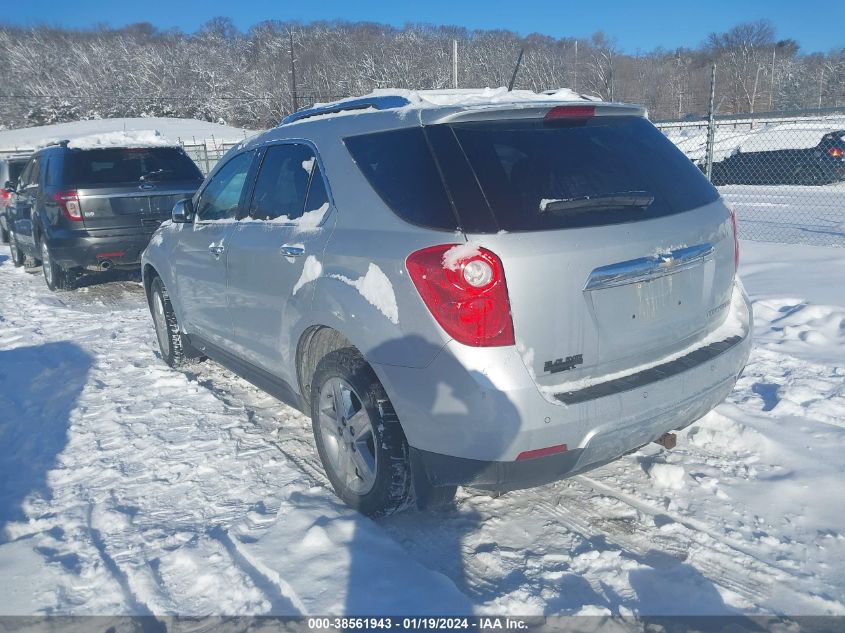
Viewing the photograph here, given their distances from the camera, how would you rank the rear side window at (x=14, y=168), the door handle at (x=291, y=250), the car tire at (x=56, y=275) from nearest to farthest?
the door handle at (x=291, y=250) < the car tire at (x=56, y=275) < the rear side window at (x=14, y=168)

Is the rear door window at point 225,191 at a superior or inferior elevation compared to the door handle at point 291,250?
superior

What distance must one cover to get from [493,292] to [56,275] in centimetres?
836

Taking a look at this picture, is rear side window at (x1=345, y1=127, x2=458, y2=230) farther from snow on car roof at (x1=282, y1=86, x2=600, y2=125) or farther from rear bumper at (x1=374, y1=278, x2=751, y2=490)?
rear bumper at (x1=374, y1=278, x2=751, y2=490)

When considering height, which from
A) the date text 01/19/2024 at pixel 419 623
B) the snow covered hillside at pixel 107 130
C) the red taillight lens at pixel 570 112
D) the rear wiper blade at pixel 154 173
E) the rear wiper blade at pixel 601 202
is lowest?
the date text 01/19/2024 at pixel 419 623

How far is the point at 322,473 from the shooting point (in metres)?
3.62

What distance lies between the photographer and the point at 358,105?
10.9ft

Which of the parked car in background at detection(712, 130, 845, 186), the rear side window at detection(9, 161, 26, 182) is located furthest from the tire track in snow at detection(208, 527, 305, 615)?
the parked car in background at detection(712, 130, 845, 186)

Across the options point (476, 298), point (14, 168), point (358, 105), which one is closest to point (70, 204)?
point (358, 105)

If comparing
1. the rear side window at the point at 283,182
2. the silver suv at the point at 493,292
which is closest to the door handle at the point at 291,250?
the silver suv at the point at 493,292

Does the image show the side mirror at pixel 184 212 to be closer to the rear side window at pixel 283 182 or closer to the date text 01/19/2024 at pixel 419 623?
the rear side window at pixel 283 182

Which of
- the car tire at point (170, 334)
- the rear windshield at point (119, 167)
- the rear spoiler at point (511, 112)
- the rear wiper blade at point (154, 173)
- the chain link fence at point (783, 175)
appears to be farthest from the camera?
the chain link fence at point (783, 175)

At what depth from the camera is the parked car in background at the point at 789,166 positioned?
15898 mm

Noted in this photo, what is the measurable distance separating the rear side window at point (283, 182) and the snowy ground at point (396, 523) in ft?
4.52

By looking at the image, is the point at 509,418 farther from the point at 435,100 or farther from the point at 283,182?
the point at 283,182
